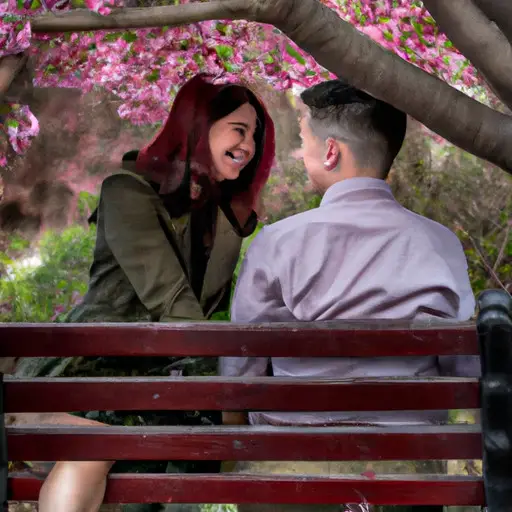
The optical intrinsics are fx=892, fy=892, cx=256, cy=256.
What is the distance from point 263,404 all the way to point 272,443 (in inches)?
4.1

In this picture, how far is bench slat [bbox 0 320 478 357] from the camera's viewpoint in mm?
2209

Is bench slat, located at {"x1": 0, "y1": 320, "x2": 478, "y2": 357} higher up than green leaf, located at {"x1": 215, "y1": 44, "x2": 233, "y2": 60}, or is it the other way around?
green leaf, located at {"x1": 215, "y1": 44, "x2": 233, "y2": 60}

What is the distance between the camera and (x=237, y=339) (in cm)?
222

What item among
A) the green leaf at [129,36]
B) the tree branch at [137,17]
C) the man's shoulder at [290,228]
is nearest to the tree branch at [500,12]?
the tree branch at [137,17]

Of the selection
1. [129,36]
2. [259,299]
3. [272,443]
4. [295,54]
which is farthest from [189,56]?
[272,443]

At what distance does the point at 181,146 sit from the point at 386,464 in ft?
4.84

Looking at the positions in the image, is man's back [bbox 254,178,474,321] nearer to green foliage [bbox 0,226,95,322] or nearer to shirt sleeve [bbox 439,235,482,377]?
shirt sleeve [bbox 439,235,482,377]

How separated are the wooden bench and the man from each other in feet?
0.79

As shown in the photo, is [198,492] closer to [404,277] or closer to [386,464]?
[386,464]

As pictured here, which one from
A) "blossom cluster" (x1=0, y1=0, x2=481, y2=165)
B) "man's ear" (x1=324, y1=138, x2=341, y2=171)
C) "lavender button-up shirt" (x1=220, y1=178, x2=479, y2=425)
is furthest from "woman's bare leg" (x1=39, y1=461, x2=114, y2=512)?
"blossom cluster" (x1=0, y1=0, x2=481, y2=165)

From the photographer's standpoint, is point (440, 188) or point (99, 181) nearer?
point (99, 181)

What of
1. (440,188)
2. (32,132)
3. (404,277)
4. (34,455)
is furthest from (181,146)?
(440,188)

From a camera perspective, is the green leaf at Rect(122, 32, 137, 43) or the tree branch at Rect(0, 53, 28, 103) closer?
the tree branch at Rect(0, 53, 28, 103)

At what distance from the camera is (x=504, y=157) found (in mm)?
3145
